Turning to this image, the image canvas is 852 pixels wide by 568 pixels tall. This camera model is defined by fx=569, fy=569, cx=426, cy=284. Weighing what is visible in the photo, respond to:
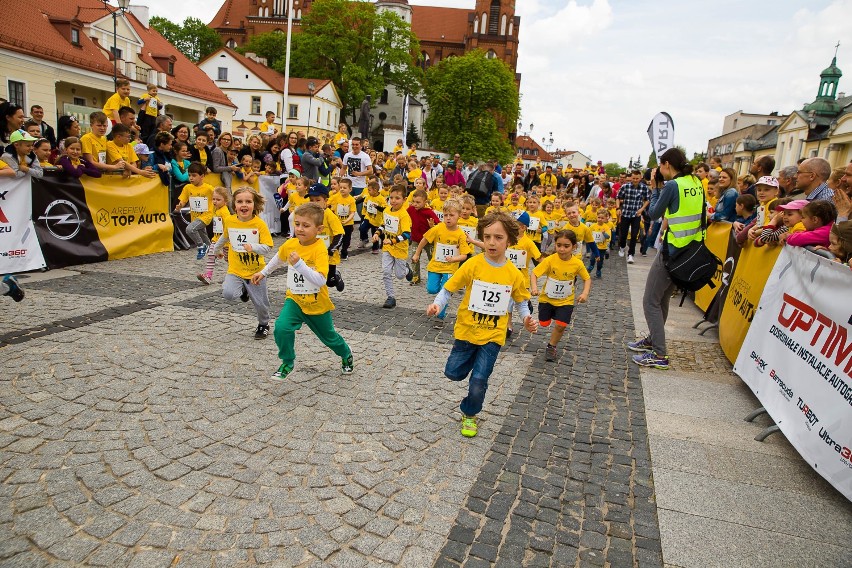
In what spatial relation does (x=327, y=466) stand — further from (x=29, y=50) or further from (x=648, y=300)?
(x=29, y=50)

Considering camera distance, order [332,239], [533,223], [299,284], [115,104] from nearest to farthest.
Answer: [299,284] → [332,239] → [533,223] → [115,104]

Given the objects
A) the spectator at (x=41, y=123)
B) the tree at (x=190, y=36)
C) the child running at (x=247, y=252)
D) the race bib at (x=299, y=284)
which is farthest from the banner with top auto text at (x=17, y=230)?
the tree at (x=190, y=36)

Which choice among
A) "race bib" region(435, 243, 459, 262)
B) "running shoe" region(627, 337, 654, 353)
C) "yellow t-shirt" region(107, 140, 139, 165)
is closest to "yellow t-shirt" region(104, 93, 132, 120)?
"yellow t-shirt" region(107, 140, 139, 165)

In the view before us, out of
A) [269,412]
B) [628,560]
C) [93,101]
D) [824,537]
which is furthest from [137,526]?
[93,101]

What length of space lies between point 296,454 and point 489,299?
74.4 inches

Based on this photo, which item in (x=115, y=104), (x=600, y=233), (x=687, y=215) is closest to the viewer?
(x=687, y=215)

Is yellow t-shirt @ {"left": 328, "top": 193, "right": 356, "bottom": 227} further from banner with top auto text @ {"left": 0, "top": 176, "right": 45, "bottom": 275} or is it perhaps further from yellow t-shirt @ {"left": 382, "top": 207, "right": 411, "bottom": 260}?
banner with top auto text @ {"left": 0, "top": 176, "right": 45, "bottom": 275}

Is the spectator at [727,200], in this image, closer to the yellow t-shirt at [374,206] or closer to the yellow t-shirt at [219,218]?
the yellow t-shirt at [374,206]

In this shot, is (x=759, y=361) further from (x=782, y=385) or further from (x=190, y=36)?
(x=190, y=36)

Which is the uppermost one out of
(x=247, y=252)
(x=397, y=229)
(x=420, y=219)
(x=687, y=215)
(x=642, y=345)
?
(x=687, y=215)

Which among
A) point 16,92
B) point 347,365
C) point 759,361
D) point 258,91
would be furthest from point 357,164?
point 258,91

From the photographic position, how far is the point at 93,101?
122ft

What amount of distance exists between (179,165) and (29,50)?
26.2 metres

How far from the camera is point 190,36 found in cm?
8081
